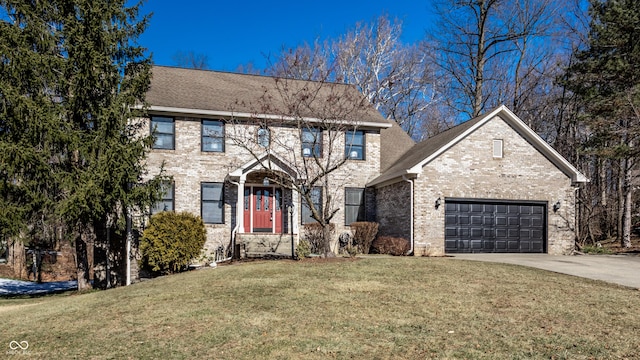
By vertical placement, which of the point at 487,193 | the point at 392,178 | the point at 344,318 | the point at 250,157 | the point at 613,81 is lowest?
the point at 344,318

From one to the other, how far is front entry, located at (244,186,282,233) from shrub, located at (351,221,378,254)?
2950mm

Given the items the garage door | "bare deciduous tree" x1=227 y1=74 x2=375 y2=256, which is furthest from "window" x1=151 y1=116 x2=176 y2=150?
the garage door

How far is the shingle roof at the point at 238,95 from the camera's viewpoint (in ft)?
55.3

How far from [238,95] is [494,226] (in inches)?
427

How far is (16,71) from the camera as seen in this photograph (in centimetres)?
1173

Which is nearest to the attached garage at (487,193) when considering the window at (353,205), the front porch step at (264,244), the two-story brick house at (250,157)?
the window at (353,205)

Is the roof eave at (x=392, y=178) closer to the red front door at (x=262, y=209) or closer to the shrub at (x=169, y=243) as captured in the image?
the red front door at (x=262, y=209)

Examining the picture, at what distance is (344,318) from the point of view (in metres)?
7.31

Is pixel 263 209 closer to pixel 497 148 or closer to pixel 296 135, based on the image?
pixel 296 135

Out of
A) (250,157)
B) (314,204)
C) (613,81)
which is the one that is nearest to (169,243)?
(250,157)

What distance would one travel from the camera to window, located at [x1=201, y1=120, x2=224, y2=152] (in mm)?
17500

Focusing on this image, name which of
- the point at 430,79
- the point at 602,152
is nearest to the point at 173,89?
the point at 602,152

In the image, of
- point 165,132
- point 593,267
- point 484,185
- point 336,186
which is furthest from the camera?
point 336,186

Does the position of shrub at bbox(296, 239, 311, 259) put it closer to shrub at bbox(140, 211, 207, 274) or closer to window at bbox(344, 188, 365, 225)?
shrub at bbox(140, 211, 207, 274)
